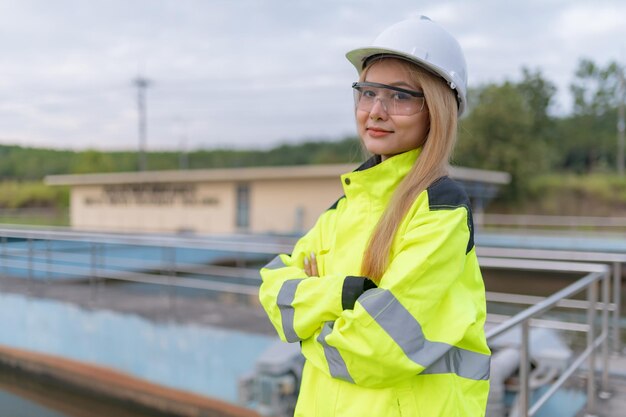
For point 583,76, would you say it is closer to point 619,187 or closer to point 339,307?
point 619,187

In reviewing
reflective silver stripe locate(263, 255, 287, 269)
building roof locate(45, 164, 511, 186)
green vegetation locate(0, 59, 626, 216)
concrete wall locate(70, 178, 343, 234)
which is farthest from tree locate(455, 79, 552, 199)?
reflective silver stripe locate(263, 255, 287, 269)

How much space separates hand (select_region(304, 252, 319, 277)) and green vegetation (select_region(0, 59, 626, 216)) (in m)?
16.9

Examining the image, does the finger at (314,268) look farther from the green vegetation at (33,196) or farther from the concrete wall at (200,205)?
the green vegetation at (33,196)

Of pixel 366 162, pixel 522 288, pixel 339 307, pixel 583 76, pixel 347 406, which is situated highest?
pixel 583 76

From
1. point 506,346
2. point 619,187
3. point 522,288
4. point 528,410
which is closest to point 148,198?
point 522,288

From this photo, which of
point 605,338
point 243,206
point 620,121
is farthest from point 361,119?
point 620,121

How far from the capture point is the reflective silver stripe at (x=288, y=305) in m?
1.20

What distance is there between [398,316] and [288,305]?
0.90 ft

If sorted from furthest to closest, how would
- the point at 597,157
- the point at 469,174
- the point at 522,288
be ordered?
1. the point at 597,157
2. the point at 469,174
3. the point at 522,288

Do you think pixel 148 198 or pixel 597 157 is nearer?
pixel 148 198

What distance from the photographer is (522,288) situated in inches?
410

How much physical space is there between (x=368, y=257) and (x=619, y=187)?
29.6 metres

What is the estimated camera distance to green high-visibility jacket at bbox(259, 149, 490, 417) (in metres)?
1.04

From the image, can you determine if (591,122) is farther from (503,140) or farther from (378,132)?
(378,132)
